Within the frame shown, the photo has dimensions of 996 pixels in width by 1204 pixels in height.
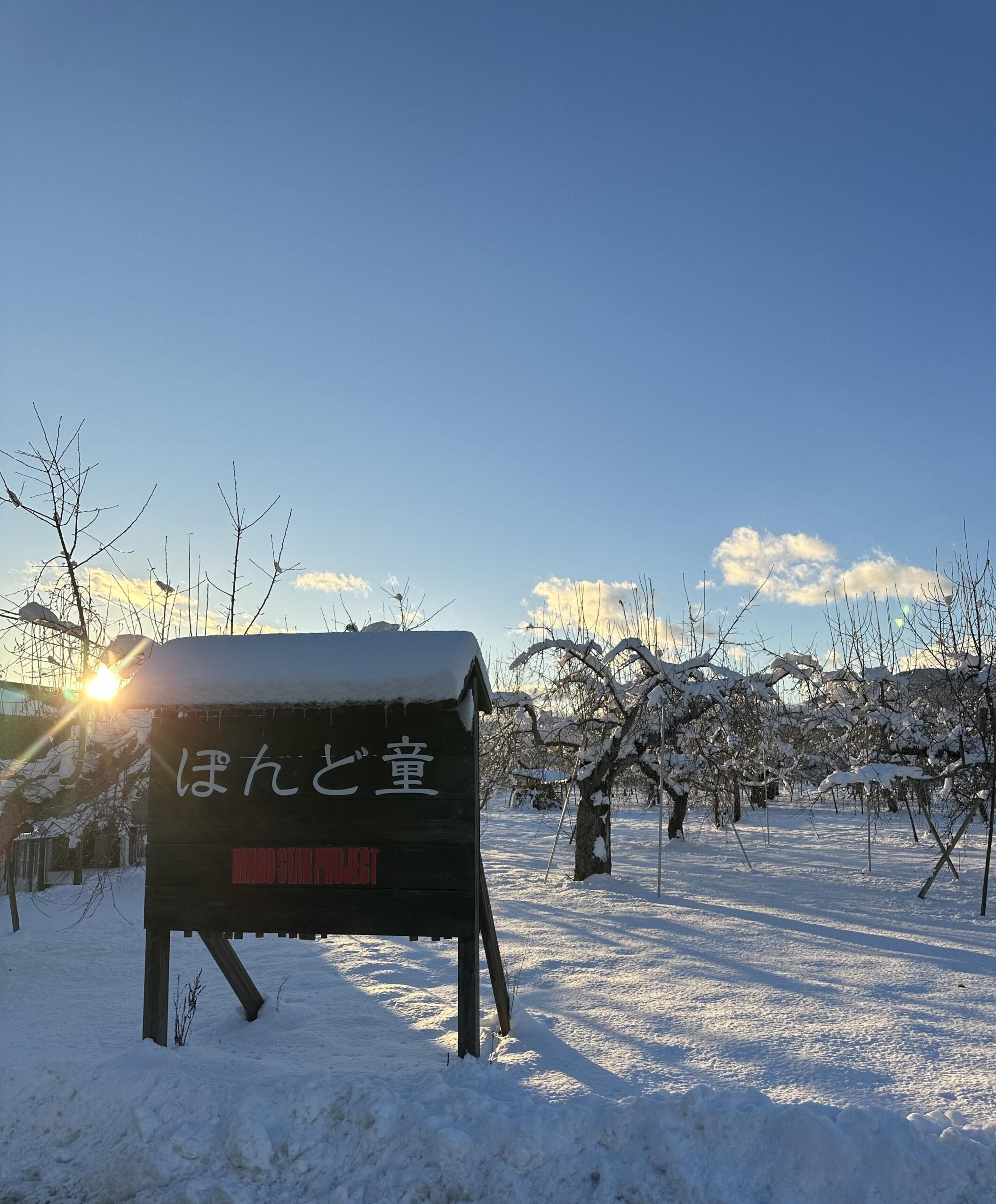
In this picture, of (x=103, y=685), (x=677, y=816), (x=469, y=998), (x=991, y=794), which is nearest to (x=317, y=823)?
(x=469, y=998)

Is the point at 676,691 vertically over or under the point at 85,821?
over

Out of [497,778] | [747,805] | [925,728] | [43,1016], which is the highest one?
[925,728]

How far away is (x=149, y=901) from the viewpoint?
5688mm

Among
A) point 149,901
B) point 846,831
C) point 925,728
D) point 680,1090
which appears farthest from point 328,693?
point 846,831

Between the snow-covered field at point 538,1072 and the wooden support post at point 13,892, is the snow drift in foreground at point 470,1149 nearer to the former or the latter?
the snow-covered field at point 538,1072

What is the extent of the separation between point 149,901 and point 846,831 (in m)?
21.6

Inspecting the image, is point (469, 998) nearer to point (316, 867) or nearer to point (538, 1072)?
point (538, 1072)

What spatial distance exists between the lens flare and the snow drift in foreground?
13.6 ft

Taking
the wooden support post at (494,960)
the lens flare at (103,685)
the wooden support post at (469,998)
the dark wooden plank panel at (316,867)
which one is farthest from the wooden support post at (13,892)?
the wooden support post at (469,998)

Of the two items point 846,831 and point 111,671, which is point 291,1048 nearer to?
point 111,671

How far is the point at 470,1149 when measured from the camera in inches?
157

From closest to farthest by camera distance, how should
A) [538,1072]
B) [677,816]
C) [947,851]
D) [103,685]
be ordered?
1. [538,1072]
2. [103,685]
3. [947,851]
4. [677,816]

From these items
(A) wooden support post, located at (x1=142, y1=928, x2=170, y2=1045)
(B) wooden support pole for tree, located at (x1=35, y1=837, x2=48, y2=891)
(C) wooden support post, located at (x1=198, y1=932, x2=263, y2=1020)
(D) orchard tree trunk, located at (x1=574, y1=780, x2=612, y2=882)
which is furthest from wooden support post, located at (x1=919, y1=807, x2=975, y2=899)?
(B) wooden support pole for tree, located at (x1=35, y1=837, x2=48, y2=891)

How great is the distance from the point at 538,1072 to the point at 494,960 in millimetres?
865
